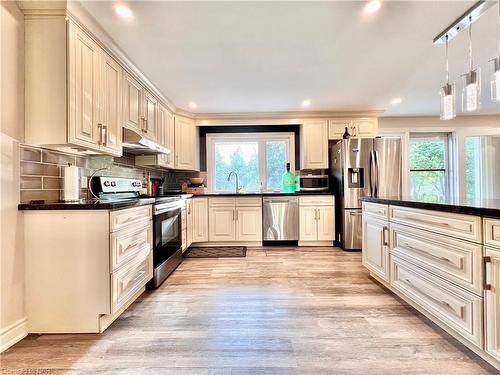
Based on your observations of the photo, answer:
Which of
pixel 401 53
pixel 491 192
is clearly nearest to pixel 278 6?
pixel 401 53

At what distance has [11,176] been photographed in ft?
5.47

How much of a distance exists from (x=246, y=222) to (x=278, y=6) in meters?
3.11

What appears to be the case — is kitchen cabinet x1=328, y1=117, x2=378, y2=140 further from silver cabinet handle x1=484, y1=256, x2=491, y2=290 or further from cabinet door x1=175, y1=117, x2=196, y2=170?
silver cabinet handle x1=484, y1=256, x2=491, y2=290

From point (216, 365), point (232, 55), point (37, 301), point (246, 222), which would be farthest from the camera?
point (246, 222)

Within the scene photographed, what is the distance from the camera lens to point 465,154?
4.93 metres

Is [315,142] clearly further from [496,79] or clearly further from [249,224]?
[496,79]

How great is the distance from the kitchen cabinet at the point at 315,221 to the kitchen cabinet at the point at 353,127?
3.85ft

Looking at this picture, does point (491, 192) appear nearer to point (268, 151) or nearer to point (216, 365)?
point (268, 151)

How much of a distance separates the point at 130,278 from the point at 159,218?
28.1 inches

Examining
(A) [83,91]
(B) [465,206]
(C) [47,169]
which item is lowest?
(B) [465,206]

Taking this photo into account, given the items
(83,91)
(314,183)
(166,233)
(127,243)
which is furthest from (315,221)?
(83,91)

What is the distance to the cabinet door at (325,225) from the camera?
4.27m

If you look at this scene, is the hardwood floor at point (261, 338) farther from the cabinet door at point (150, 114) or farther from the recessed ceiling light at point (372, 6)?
the recessed ceiling light at point (372, 6)

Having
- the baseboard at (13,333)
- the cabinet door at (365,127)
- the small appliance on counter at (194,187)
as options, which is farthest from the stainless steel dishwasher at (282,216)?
the baseboard at (13,333)
